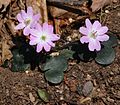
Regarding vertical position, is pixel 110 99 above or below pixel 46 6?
below

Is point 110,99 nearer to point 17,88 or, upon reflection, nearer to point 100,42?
point 100,42

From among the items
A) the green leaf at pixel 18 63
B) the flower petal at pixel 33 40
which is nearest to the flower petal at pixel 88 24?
the flower petal at pixel 33 40

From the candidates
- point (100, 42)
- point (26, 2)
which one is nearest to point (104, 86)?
point (100, 42)

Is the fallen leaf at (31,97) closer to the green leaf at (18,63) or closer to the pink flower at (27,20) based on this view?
the green leaf at (18,63)

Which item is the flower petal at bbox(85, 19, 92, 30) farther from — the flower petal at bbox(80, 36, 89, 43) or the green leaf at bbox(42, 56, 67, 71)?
the green leaf at bbox(42, 56, 67, 71)

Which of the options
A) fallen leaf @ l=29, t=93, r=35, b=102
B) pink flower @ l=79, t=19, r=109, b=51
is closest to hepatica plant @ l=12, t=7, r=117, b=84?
pink flower @ l=79, t=19, r=109, b=51

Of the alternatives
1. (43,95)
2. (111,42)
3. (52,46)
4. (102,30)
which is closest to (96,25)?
(102,30)
